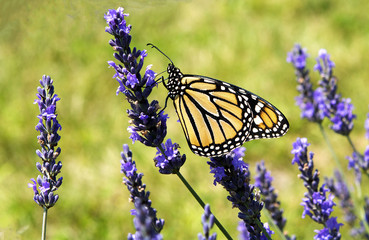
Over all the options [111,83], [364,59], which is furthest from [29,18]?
[364,59]

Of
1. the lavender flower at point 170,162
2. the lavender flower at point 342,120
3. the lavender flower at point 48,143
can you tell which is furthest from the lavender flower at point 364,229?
the lavender flower at point 48,143

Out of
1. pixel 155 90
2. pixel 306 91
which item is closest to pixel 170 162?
pixel 306 91

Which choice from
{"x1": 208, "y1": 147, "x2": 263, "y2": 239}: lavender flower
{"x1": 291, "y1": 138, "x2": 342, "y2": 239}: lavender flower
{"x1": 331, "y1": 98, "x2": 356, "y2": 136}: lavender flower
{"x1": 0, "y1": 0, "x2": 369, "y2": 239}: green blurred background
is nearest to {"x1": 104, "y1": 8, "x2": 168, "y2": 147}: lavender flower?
{"x1": 208, "y1": 147, "x2": 263, "y2": 239}: lavender flower

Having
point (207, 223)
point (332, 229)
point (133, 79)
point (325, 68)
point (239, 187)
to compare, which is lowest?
point (207, 223)

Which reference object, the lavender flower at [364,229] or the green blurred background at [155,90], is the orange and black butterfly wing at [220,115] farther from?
the green blurred background at [155,90]

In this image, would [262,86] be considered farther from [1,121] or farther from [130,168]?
[130,168]

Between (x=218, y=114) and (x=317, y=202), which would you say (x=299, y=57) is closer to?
(x=218, y=114)
